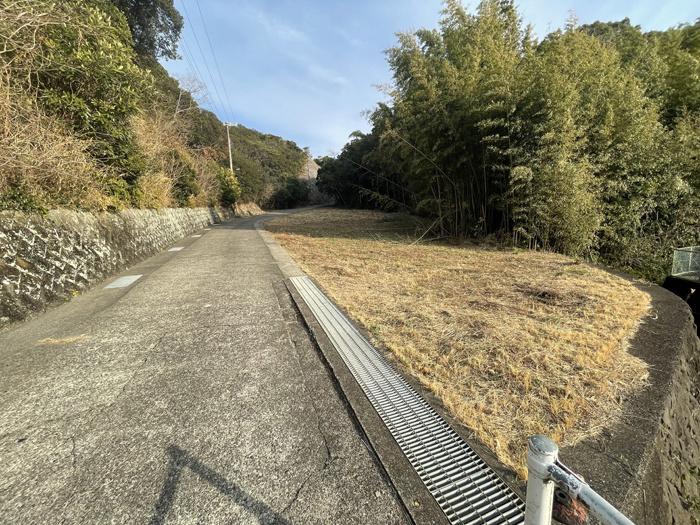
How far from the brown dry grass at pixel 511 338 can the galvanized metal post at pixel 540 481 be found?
0.50 meters

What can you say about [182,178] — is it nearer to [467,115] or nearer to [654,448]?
[467,115]

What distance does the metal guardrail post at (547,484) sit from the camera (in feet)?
1.61

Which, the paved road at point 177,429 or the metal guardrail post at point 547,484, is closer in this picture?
the metal guardrail post at point 547,484

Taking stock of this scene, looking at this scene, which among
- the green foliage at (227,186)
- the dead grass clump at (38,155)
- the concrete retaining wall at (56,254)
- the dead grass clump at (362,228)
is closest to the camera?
the concrete retaining wall at (56,254)

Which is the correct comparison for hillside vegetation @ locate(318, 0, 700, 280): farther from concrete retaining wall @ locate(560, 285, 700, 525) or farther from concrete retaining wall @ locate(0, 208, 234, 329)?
concrete retaining wall @ locate(0, 208, 234, 329)

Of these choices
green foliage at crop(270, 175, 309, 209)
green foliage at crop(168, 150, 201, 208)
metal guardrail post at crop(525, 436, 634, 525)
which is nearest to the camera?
metal guardrail post at crop(525, 436, 634, 525)

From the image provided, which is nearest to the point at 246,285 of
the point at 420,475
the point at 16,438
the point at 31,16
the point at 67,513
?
the point at 16,438

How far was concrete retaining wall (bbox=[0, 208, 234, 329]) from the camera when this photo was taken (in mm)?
2424

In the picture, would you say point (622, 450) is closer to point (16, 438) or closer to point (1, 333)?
point (16, 438)

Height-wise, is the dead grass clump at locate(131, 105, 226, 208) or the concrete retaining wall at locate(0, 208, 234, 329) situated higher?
the dead grass clump at locate(131, 105, 226, 208)

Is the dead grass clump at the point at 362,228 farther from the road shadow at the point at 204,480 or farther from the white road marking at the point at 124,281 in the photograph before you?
the road shadow at the point at 204,480

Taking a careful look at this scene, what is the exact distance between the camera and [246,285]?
3357mm

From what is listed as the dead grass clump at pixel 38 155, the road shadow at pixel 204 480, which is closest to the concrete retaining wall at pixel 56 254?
the dead grass clump at pixel 38 155

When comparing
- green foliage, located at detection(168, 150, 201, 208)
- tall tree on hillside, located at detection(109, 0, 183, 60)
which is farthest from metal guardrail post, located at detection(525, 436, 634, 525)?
tall tree on hillside, located at detection(109, 0, 183, 60)
